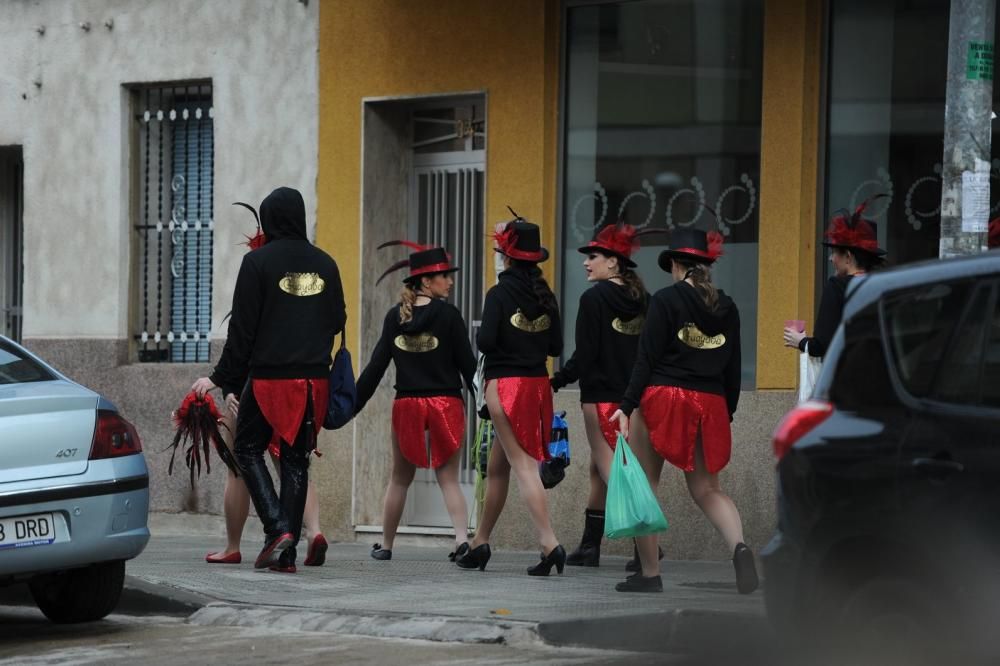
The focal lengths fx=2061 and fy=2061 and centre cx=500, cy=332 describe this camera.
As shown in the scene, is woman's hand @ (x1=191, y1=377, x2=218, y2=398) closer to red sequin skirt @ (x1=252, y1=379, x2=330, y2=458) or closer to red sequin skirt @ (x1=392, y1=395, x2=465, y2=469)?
red sequin skirt @ (x1=252, y1=379, x2=330, y2=458)

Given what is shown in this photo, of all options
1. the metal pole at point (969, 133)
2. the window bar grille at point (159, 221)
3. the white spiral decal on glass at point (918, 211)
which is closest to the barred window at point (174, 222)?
the window bar grille at point (159, 221)

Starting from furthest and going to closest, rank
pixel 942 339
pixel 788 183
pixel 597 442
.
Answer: pixel 788 183 → pixel 597 442 → pixel 942 339

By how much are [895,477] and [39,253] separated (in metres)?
11.8

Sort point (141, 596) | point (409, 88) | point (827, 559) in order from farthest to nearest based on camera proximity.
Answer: point (409, 88) → point (141, 596) → point (827, 559)

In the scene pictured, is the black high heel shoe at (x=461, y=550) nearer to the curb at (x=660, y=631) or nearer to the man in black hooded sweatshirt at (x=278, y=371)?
the man in black hooded sweatshirt at (x=278, y=371)

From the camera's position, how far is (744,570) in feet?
33.0

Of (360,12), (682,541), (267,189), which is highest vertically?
(360,12)

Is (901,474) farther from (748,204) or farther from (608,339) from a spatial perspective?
(748,204)

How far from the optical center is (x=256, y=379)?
11.2 metres

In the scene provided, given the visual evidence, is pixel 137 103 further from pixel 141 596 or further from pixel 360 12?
pixel 141 596

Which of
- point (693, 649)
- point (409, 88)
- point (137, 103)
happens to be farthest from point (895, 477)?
point (137, 103)

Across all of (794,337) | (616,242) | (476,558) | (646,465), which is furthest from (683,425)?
(476,558)

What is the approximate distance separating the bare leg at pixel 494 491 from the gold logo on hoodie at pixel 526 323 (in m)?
0.72

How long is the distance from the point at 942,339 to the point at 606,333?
5.72 metres
